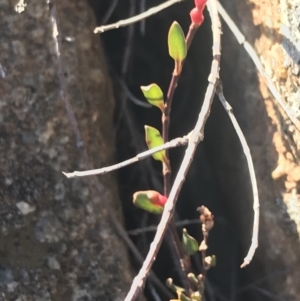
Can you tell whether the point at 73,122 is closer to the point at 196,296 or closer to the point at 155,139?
the point at 155,139

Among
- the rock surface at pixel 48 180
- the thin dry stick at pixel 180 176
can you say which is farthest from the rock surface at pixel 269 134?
the rock surface at pixel 48 180

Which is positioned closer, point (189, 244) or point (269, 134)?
point (189, 244)

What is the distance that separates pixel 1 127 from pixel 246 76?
0.45 m

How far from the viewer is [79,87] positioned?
100 centimetres

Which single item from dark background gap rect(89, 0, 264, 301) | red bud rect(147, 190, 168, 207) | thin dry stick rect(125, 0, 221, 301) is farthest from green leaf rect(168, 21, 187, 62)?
dark background gap rect(89, 0, 264, 301)

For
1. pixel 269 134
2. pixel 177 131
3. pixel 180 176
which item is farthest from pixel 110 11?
pixel 180 176

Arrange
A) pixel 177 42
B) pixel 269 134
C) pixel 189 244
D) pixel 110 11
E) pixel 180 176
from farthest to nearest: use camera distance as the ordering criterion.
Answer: pixel 110 11
pixel 269 134
pixel 189 244
pixel 177 42
pixel 180 176

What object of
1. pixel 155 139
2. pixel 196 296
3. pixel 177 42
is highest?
pixel 177 42

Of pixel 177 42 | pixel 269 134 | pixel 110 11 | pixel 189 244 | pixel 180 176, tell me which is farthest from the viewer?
pixel 110 11

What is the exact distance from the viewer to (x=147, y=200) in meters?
0.88

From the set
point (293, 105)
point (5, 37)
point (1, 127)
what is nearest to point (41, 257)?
point (1, 127)

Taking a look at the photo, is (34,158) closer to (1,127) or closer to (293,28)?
(1,127)

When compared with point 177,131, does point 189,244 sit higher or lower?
lower

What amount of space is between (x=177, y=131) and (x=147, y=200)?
0.38 meters
